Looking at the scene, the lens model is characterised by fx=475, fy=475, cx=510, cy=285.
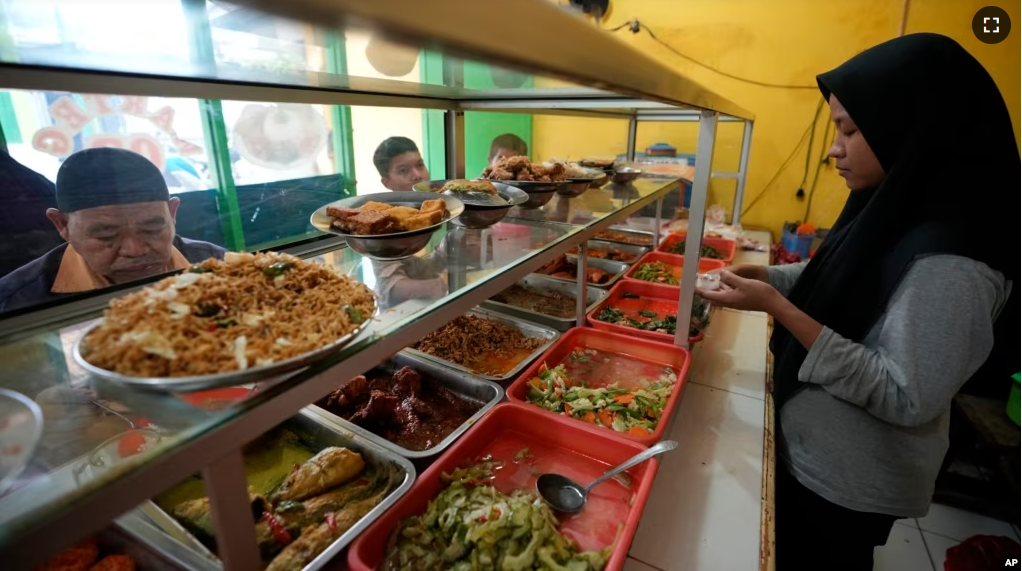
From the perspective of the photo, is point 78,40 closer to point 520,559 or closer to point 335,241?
point 335,241

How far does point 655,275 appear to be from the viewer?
8.91ft

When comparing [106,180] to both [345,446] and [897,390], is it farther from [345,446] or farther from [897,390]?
[897,390]

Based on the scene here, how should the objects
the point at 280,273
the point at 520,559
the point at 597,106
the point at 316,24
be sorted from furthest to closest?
the point at 597,106
the point at 520,559
the point at 280,273
the point at 316,24

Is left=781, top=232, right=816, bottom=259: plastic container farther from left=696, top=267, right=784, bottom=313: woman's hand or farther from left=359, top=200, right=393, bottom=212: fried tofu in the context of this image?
left=359, top=200, right=393, bottom=212: fried tofu

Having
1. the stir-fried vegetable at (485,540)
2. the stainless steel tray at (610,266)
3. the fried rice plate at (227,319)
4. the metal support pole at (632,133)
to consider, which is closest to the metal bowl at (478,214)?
the fried rice plate at (227,319)

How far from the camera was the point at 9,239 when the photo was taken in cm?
179

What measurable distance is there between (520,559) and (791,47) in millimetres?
4848

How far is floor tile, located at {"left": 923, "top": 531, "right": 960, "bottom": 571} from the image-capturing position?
94.3 inches

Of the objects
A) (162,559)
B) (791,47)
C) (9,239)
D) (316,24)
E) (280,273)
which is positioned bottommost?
(162,559)

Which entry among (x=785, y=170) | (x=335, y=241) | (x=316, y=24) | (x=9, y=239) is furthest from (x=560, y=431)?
(x=785, y=170)

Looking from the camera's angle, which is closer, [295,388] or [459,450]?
[295,388]

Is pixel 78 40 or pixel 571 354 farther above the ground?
pixel 78 40

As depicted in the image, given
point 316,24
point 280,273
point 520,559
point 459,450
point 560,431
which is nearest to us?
point 316,24

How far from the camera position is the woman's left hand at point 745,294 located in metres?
1.42
